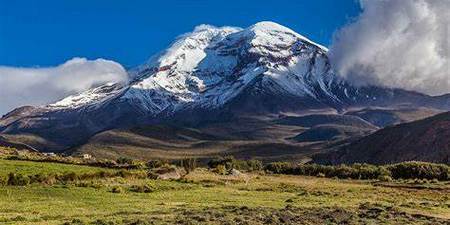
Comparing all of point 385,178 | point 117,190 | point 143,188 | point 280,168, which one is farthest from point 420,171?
point 117,190

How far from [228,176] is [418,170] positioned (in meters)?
28.2

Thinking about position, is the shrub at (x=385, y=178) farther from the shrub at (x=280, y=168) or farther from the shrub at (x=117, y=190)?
the shrub at (x=117, y=190)

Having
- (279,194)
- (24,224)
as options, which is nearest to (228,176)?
(279,194)

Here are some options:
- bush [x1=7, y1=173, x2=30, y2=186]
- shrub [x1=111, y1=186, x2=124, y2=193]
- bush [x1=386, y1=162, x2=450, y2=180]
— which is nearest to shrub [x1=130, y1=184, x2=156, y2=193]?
shrub [x1=111, y1=186, x2=124, y2=193]

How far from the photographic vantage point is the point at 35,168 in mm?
68125

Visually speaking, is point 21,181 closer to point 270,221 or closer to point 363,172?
point 270,221

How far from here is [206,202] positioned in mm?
49969

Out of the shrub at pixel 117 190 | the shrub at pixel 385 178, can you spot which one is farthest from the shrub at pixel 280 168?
the shrub at pixel 117 190

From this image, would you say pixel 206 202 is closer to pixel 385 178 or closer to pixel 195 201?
pixel 195 201

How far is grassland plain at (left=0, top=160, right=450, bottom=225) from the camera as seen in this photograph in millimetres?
38406

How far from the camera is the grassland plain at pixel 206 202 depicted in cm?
3841

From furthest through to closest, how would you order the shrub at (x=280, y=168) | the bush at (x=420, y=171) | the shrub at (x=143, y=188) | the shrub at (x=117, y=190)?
the shrub at (x=280, y=168) < the bush at (x=420, y=171) < the shrub at (x=143, y=188) < the shrub at (x=117, y=190)

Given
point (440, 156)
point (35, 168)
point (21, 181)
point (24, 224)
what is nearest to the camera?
point (24, 224)

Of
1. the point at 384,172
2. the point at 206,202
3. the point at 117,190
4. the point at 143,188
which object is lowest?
the point at 206,202
